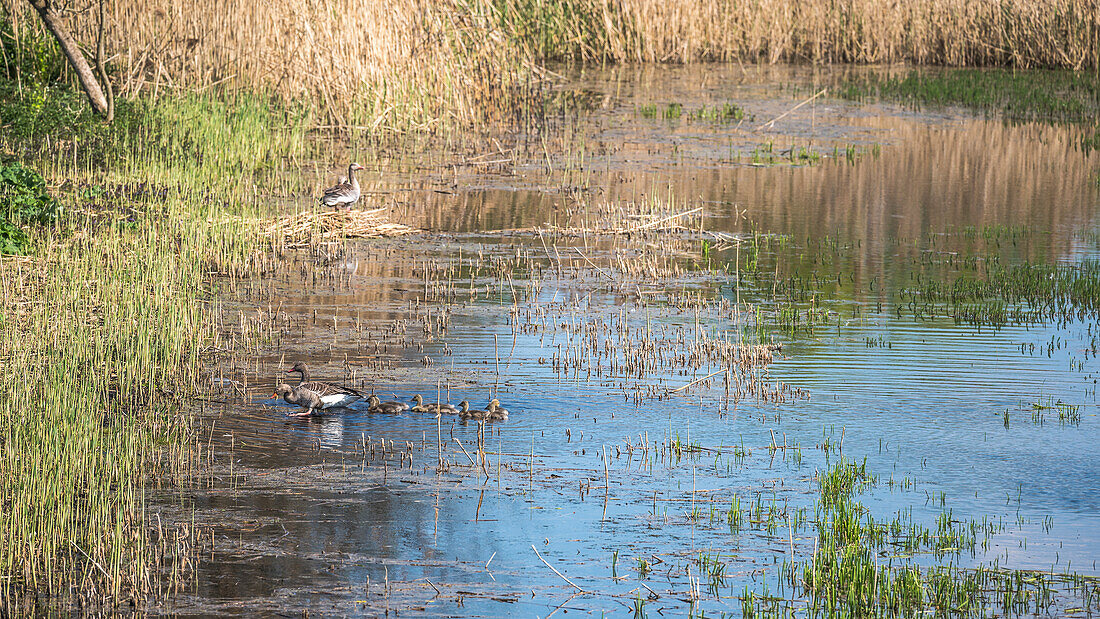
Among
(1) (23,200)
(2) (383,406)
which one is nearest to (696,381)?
(2) (383,406)

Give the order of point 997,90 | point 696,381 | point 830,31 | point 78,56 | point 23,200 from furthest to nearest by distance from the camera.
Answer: point 830,31 < point 997,90 < point 78,56 < point 23,200 < point 696,381

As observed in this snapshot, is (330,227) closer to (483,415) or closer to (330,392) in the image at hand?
(330,392)

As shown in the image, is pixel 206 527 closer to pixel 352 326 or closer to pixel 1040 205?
pixel 352 326

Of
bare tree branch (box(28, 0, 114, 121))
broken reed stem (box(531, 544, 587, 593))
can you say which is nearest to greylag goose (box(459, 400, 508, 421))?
broken reed stem (box(531, 544, 587, 593))

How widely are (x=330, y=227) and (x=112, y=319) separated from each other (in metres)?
4.74

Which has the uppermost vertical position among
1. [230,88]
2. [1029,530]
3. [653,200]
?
[230,88]

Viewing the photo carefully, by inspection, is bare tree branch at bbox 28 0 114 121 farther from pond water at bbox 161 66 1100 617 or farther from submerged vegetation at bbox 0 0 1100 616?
pond water at bbox 161 66 1100 617

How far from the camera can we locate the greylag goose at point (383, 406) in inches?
359

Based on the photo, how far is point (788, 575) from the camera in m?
6.81

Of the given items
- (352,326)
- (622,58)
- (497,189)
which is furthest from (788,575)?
(622,58)

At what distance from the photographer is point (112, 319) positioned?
10.7 m

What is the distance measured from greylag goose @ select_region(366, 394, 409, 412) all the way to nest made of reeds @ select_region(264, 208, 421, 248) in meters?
5.60

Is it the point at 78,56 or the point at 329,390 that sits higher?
the point at 78,56

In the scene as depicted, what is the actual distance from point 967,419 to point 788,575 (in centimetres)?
317
